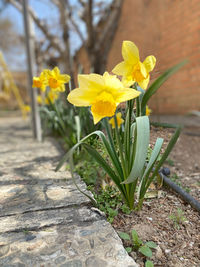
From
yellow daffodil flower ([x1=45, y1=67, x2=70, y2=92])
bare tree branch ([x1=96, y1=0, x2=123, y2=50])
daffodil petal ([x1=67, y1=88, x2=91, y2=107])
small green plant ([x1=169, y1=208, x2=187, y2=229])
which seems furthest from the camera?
bare tree branch ([x1=96, y1=0, x2=123, y2=50])

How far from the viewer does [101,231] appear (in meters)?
0.93

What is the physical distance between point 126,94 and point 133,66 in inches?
6.6

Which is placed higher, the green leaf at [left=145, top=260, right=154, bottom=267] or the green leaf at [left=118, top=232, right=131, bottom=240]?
the green leaf at [left=118, top=232, right=131, bottom=240]

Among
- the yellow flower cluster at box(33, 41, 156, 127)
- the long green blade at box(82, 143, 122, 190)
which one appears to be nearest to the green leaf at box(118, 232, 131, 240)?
the long green blade at box(82, 143, 122, 190)

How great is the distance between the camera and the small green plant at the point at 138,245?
855mm

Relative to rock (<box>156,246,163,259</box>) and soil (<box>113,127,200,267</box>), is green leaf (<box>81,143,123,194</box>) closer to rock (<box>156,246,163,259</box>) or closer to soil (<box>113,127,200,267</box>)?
soil (<box>113,127,200,267</box>)

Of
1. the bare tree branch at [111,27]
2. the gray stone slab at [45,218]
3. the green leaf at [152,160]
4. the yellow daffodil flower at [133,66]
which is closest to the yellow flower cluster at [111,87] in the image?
the yellow daffodil flower at [133,66]

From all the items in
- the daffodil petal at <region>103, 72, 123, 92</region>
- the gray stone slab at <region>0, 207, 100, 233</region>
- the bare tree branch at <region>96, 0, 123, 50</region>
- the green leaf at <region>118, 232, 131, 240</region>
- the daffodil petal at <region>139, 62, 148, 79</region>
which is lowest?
the green leaf at <region>118, 232, 131, 240</region>

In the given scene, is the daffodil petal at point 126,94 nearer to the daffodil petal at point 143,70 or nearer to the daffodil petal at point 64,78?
the daffodil petal at point 143,70

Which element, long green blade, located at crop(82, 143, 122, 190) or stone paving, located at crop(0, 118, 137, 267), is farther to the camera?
long green blade, located at crop(82, 143, 122, 190)

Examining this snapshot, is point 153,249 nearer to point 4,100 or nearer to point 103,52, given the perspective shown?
point 103,52

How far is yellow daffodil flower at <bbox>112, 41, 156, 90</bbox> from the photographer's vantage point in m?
0.94

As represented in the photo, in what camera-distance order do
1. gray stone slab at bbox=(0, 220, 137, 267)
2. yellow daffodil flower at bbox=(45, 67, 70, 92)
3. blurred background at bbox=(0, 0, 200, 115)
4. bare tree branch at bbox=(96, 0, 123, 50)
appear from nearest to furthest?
gray stone slab at bbox=(0, 220, 137, 267), yellow daffodil flower at bbox=(45, 67, 70, 92), blurred background at bbox=(0, 0, 200, 115), bare tree branch at bbox=(96, 0, 123, 50)

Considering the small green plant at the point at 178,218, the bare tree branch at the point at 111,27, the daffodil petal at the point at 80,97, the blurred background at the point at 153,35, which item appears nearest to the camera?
the daffodil petal at the point at 80,97
